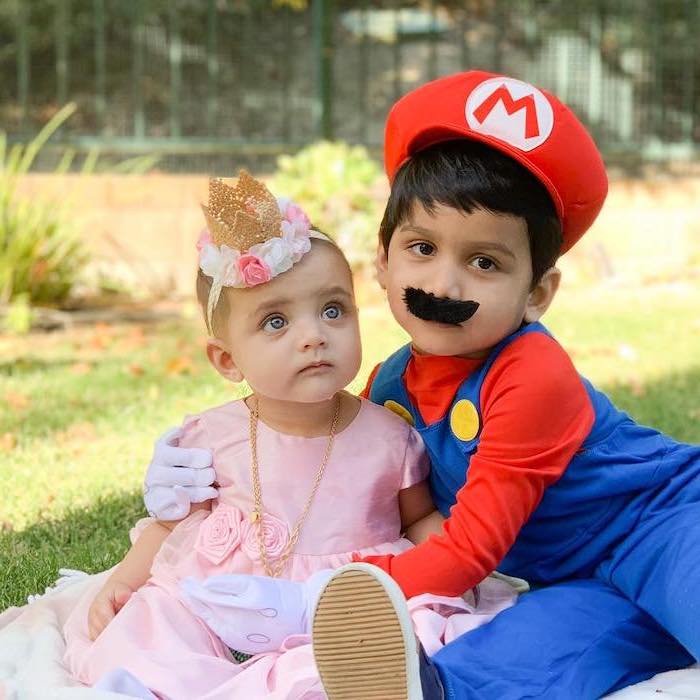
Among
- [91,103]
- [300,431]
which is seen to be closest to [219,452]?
[300,431]

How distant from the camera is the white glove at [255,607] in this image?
2.14 meters

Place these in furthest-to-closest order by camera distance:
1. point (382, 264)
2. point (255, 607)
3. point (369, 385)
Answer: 1. point (369, 385)
2. point (382, 264)
3. point (255, 607)

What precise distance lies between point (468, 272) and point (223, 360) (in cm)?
55

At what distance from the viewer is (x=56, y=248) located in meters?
6.34

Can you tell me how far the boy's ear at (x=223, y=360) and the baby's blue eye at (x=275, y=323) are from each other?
0.50 feet

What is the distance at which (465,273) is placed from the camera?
7.31 ft

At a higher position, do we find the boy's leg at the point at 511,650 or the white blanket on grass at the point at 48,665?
the boy's leg at the point at 511,650

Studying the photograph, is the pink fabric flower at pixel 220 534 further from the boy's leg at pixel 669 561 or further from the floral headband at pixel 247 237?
the boy's leg at pixel 669 561

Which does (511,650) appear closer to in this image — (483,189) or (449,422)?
(449,422)

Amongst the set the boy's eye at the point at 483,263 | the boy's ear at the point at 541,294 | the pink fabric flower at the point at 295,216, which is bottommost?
the boy's ear at the point at 541,294

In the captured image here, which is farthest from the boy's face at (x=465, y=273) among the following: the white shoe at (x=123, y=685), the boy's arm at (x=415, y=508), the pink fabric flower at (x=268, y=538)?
the white shoe at (x=123, y=685)

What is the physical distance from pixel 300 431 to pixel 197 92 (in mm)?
6143

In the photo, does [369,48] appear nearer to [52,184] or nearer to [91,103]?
[91,103]

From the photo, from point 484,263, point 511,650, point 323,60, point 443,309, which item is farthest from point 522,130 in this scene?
point 323,60
